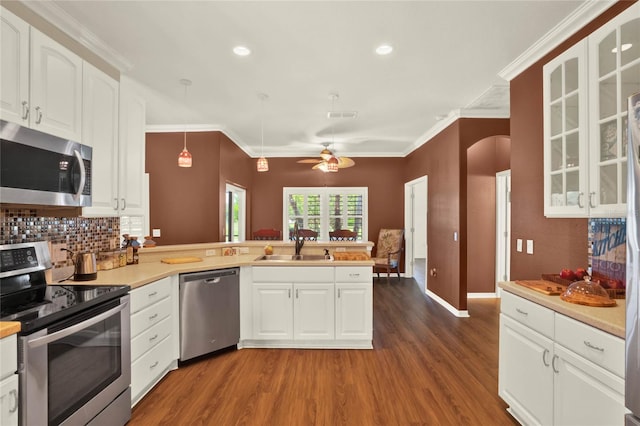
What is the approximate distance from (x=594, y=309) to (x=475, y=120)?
329 cm

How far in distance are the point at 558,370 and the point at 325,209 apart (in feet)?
18.8

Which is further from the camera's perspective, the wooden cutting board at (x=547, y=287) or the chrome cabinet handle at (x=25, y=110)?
the wooden cutting board at (x=547, y=287)

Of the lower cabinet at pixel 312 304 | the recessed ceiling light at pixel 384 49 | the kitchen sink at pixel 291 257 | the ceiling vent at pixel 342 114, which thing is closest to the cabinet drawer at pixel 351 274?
the lower cabinet at pixel 312 304

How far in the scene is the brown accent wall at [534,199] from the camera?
2270 millimetres

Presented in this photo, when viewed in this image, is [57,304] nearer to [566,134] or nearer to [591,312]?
[591,312]

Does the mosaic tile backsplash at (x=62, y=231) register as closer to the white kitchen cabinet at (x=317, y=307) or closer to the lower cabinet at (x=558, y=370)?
the white kitchen cabinet at (x=317, y=307)

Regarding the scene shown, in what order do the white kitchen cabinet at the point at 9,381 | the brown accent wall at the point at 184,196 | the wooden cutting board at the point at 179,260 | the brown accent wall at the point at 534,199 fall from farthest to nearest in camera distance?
1. the brown accent wall at the point at 184,196
2. the wooden cutting board at the point at 179,260
3. the brown accent wall at the point at 534,199
4. the white kitchen cabinet at the point at 9,381

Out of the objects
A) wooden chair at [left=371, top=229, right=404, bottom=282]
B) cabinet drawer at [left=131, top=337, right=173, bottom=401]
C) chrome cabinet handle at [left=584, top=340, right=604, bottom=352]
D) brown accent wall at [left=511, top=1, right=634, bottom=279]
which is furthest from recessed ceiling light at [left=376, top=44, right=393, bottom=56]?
wooden chair at [left=371, top=229, right=404, bottom=282]

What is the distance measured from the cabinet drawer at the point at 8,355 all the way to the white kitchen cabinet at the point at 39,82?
1224mm

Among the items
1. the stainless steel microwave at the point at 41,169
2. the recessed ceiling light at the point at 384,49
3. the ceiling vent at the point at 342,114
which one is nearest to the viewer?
the stainless steel microwave at the point at 41,169

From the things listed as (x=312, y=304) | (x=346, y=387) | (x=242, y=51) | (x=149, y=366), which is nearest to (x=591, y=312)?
(x=346, y=387)

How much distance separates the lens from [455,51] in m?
2.66

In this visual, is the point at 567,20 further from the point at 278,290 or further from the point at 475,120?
the point at 278,290

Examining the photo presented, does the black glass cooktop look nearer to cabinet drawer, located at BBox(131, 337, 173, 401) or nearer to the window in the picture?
cabinet drawer, located at BBox(131, 337, 173, 401)
